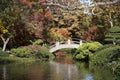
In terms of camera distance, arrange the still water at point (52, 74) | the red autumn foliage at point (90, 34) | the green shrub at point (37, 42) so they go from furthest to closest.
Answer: the red autumn foliage at point (90, 34), the green shrub at point (37, 42), the still water at point (52, 74)

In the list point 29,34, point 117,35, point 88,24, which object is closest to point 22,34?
point 29,34

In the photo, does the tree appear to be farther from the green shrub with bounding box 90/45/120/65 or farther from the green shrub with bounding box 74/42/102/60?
the green shrub with bounding box 90/45/120/65

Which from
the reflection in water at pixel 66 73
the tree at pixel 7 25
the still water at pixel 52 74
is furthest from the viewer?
the tree at pixel 7 25

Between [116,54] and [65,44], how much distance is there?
1571cm

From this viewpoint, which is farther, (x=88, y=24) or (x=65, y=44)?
(x=88, y=24)

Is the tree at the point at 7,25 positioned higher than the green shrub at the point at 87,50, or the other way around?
the tree at the point at 7,25

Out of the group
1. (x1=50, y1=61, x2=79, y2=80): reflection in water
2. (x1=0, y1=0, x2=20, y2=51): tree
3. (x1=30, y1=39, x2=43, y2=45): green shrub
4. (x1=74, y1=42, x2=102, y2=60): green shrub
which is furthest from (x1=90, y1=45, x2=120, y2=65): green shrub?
(x1=30, y1=39, x2=43, y2=45): green shrub

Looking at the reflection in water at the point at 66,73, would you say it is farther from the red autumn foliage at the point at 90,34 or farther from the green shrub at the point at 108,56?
the red autumn foliage at the point at 90,34

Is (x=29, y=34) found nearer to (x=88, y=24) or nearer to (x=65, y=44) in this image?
(x=65, y=44)

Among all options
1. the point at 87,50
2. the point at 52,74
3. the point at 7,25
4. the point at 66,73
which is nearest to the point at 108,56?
the point at 66,73

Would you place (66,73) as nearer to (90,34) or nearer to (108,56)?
(108,56)

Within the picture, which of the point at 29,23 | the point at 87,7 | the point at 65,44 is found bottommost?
the point at 65,44

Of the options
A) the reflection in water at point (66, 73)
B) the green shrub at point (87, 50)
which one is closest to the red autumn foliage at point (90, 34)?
the green shrub at point (87, 50)

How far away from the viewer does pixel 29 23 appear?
132 ft
